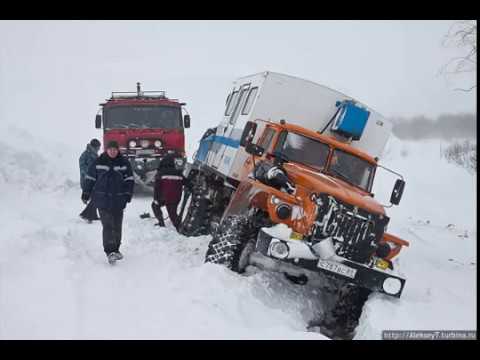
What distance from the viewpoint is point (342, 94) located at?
941cm

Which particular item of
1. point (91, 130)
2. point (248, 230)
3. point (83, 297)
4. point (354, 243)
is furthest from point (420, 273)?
point (91, 130)

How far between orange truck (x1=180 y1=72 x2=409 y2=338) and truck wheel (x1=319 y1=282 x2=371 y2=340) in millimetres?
11

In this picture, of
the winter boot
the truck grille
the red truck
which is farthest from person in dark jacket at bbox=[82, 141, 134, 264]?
the red truck

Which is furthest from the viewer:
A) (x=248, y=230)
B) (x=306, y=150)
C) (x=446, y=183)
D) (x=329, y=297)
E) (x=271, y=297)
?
(x=446, y=183)

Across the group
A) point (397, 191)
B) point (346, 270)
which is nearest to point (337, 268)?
point (346, 270)

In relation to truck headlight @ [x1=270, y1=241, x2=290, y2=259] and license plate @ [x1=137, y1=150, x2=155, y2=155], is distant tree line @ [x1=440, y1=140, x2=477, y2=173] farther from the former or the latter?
truck headlight @ [x1=270, y1=241, x2=290, y2=259]

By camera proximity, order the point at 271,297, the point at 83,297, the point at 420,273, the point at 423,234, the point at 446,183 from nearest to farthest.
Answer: the point at 83,297 → the point at 271,297 → the point at 420,273 → the point at 423,234 → the point at 446,183

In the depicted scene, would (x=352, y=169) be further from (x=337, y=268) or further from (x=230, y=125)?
(x=230, y=125)

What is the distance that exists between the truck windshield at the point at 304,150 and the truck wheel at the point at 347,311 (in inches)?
74.0

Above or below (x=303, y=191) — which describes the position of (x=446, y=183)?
below

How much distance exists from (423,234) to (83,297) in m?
10.8

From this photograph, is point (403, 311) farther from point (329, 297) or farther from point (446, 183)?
point (446, 183)

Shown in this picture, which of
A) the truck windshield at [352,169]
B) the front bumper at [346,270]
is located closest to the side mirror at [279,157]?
the truck windshield at [352,169]

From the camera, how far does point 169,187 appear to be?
10.1 metres
